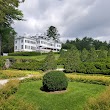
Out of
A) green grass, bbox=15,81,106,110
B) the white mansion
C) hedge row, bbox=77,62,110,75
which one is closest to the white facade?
the white mansion

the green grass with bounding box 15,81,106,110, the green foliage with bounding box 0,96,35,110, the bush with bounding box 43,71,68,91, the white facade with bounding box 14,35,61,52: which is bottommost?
the green grass with bounding box 15,81,106,110

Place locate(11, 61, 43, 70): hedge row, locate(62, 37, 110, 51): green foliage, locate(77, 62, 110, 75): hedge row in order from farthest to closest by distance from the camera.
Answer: locate(62, 37, 110, 51): green foliage
locate(11, 61, 43, 70): hedge row
locate(77, 62, 110, 75): hedge row

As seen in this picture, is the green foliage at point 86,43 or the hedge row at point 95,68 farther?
the green foliage at point 86,43

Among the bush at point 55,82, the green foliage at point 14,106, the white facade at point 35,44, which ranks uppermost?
the white facade at point 35,44

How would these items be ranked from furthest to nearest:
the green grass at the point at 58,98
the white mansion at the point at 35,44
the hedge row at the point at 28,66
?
the white mansion at the point at 35,44 → the hedge row at the point at 28,66 → the green grass at the point at 58,98

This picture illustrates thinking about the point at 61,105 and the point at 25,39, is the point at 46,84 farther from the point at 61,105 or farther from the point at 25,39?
the point at 25,39

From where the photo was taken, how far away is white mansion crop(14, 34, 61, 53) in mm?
75562

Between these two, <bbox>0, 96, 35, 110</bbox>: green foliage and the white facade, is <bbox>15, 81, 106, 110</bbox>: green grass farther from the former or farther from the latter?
the white facade

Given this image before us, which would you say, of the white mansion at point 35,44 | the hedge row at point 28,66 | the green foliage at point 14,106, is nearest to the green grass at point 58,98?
the green foliage at point 14,106

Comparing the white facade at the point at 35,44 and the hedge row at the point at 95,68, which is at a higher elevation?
the white facade at the point at 35,44

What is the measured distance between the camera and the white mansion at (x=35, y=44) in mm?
75562

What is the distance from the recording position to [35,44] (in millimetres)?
83188

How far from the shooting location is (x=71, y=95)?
39.9ft

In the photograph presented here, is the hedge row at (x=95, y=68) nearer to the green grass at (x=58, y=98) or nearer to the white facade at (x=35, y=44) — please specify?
the green grass at (x=58, y=98)
